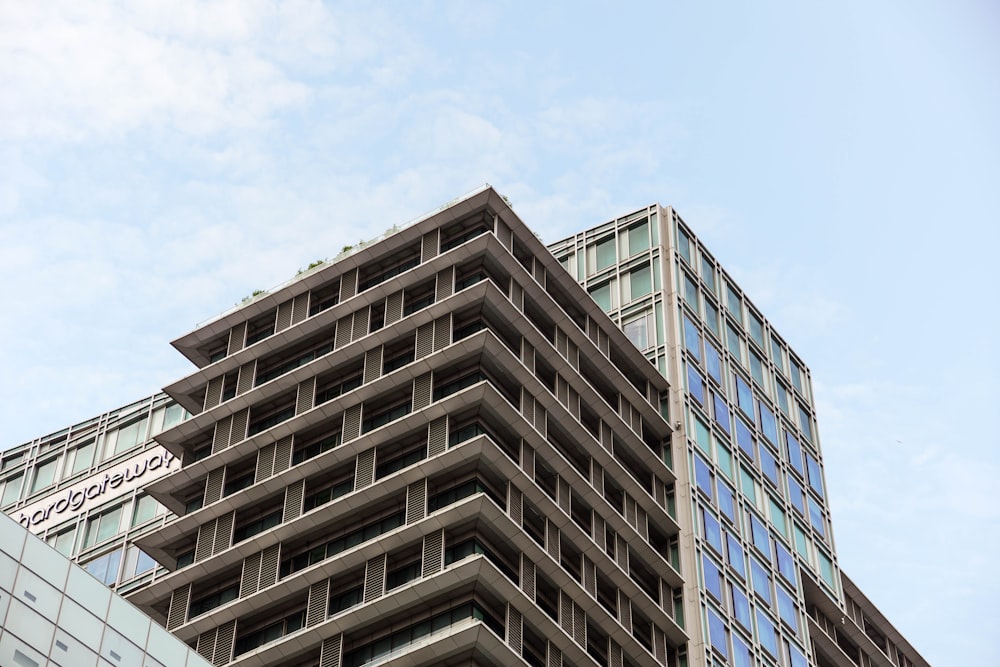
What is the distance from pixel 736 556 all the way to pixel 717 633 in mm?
7380

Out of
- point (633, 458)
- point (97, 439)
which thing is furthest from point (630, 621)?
point (97, 439)

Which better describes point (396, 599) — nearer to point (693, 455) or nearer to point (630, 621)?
point (630, 621)

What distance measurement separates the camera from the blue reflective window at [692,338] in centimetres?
10969

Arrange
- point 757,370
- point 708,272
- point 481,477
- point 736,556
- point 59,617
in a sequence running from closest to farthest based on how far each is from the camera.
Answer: point 59,617 → point 481,477 → point 736,556 → point 708,272 → point 757,370

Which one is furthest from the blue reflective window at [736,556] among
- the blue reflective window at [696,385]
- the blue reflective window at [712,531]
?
the blue reflective window at [696,385]

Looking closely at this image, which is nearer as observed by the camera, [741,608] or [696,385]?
[741,608]

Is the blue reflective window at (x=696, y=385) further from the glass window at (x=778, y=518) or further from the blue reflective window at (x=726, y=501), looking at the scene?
the glass window at (x=778, y=518)

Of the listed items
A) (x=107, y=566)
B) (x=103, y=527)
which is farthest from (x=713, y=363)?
(x=103, y=527)

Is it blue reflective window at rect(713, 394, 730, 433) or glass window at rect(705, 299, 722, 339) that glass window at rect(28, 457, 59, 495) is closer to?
glass window at rect(705, 299, 722, 339)

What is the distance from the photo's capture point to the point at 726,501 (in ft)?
344

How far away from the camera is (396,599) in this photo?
270ft

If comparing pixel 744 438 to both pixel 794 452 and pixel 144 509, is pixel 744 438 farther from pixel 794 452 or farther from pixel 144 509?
pixel 144 509

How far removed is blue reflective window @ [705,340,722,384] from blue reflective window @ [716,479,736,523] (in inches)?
337

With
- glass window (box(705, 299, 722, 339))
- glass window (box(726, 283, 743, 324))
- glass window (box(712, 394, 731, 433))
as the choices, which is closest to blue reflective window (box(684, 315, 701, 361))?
glass window (box(705, 299, 722, 339))
